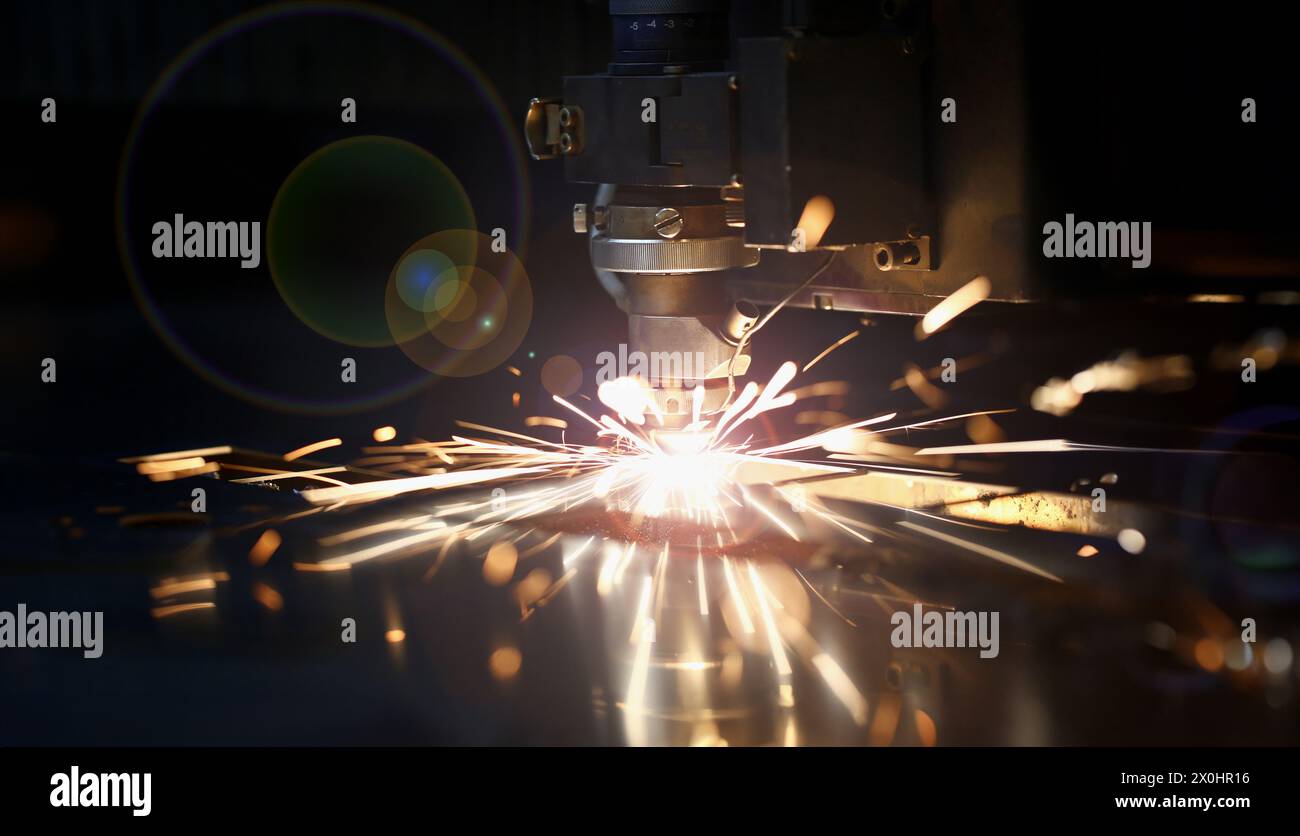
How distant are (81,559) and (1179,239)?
57.5 inches

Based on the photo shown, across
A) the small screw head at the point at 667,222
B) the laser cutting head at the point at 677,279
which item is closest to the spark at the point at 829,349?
the laser cutting head at the point at 677,279

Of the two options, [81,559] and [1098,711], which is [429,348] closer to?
[81,559]

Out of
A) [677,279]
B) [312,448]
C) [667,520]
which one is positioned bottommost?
[667,520]

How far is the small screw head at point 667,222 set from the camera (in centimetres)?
166

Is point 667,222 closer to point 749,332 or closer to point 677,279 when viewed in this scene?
point 677,279

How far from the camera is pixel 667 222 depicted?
1.66 m

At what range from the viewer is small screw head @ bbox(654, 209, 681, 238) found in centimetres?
166

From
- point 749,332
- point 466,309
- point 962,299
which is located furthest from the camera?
point 466,309

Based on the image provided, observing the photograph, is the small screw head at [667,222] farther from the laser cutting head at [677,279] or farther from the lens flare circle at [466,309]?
the lens flare circle at [466,309]

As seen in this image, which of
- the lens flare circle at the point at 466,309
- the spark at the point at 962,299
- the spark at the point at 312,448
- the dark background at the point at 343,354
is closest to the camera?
the dark background at the point at 343,354

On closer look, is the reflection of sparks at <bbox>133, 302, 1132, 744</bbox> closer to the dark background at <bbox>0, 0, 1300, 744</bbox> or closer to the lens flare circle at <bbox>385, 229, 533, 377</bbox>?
the dark background at <bbox>0, 0, 1300, 744</bbox>

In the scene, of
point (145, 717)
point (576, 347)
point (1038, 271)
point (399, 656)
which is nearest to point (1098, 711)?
point (1038, 271)

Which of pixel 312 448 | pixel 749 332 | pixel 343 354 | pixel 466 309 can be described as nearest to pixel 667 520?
pixel 749 332

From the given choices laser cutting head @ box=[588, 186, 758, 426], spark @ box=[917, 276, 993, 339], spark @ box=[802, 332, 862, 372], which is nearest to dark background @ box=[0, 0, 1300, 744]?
spark @ box=[802, 332, 862, 372]
